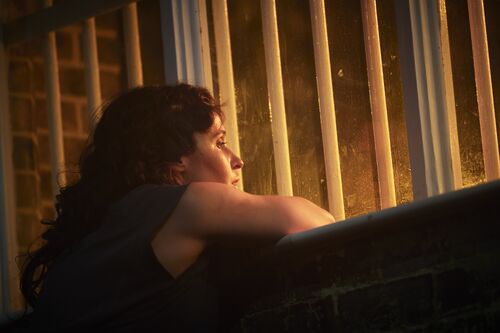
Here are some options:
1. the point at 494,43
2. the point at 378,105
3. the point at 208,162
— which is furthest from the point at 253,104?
the point at 494,43

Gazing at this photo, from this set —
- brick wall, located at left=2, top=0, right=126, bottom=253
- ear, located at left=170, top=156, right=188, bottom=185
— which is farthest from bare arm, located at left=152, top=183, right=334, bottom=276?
brick wall, located at left=2, top=0, right=126, bottom=253

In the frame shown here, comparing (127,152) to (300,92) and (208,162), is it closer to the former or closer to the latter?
(208,162)

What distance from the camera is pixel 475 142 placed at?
3.27 meters

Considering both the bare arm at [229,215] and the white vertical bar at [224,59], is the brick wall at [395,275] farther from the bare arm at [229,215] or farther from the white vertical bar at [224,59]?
the white vertical bar at [224,59]

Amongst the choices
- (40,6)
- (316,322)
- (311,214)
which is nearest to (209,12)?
(40,6)

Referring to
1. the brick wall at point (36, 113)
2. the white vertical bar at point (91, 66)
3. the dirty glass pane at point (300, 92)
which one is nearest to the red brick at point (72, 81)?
the brick wall at point (36, 113)

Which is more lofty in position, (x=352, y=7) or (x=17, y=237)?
(x=352, y=7)

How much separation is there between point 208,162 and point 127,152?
0.24 metres

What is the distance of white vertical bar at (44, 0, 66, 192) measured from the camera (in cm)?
429

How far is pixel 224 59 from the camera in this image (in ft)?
12.3

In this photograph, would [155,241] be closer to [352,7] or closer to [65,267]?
[65,267]

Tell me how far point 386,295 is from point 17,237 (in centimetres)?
230

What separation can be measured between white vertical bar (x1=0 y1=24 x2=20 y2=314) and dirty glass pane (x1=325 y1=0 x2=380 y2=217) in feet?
4.93

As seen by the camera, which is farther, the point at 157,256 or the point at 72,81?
the point at 72,81
